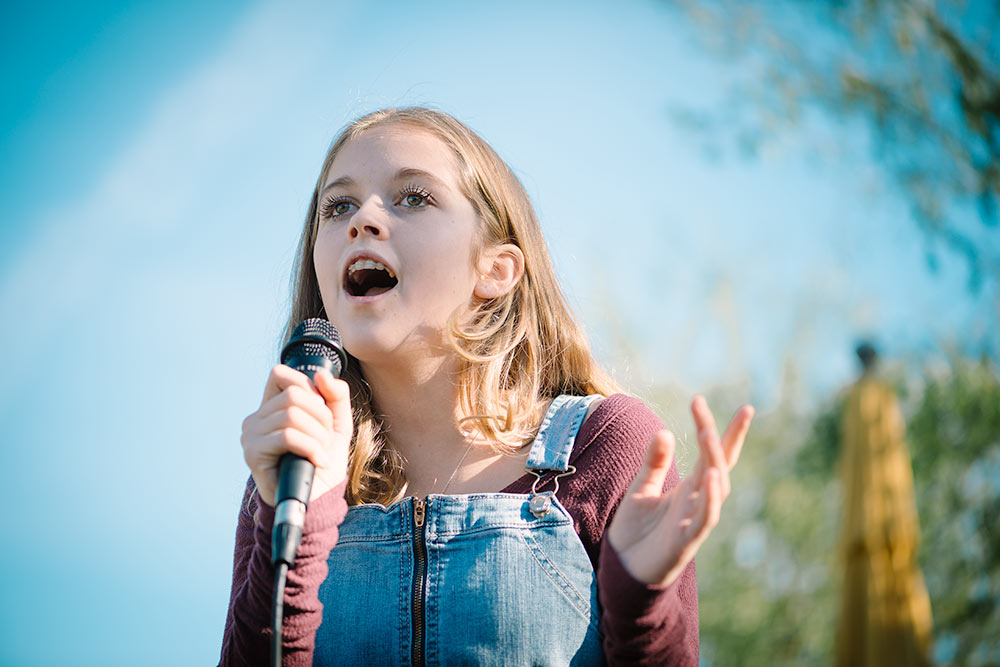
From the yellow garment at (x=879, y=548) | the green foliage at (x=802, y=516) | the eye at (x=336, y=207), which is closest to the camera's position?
the yellow garment at (x=879, y=548)

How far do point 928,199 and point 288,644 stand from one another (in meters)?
4.87

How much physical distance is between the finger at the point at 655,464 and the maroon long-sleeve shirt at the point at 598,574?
0.12 m

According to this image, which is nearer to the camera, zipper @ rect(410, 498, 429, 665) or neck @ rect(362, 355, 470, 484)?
zipper @ rect(410, 498, 429, 665)

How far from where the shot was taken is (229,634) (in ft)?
5.97

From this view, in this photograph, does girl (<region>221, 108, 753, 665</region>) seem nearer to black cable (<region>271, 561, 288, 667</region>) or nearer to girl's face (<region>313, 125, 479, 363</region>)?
girl's face (<region>313, 125, 479, 363</region>)

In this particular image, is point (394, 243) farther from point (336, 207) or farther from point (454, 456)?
point (454, 456)

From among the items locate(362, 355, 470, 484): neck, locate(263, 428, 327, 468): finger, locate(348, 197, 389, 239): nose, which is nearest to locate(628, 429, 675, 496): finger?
locate(263, 428, 327, 468): finger

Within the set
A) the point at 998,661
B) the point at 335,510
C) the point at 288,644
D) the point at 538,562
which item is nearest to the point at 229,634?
the point at 288,644

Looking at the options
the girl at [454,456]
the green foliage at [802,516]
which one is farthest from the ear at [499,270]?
the green foliage at [802,516]

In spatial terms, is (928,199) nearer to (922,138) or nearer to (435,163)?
(922,138)

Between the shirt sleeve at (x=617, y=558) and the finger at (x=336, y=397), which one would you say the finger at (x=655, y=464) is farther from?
the finger at (x=336, y=397)

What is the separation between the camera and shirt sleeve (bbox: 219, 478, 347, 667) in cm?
155

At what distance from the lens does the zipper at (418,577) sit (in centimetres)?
174

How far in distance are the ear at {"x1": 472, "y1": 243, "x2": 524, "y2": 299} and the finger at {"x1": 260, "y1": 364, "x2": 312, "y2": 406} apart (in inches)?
32.1
